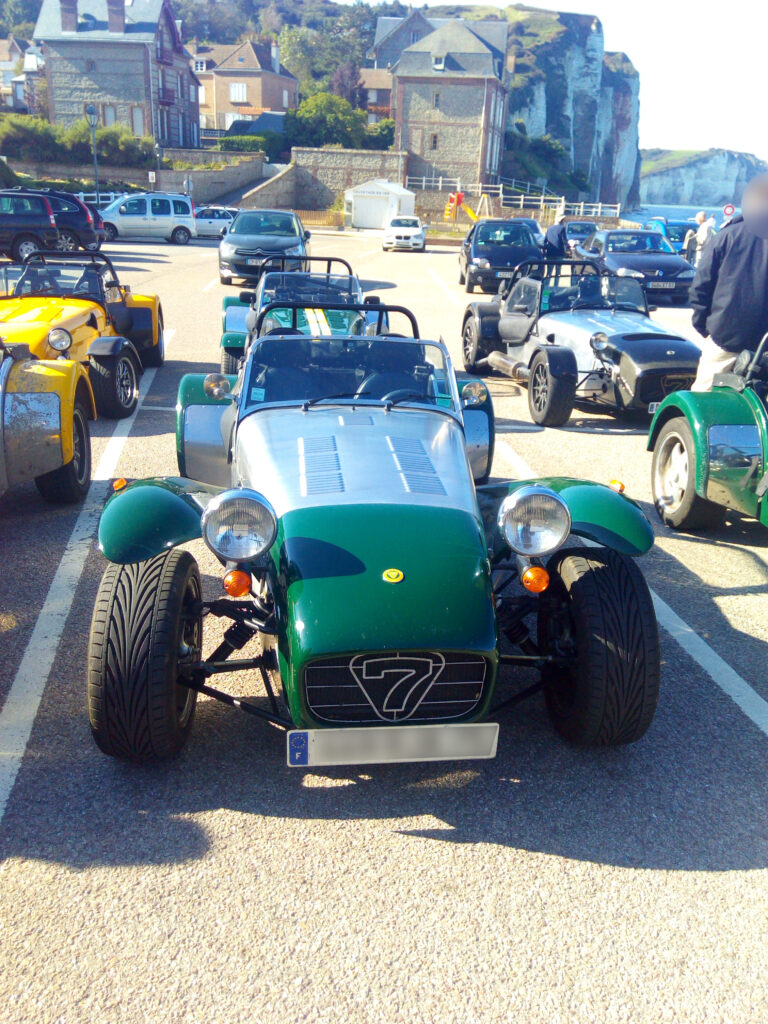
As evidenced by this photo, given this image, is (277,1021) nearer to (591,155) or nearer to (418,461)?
(418,461)

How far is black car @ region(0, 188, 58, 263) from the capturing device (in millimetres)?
24109

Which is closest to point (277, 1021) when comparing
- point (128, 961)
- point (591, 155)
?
point (128, 961)

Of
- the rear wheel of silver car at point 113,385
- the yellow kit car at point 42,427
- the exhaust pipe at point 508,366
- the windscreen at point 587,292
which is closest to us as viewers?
the yellow kit car at point 42,427

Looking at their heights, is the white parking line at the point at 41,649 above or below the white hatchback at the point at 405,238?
below

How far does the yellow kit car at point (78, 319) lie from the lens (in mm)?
8102

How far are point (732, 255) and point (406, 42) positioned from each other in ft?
384

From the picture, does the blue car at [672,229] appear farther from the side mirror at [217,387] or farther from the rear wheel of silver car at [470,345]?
the side mirror at [217,387]

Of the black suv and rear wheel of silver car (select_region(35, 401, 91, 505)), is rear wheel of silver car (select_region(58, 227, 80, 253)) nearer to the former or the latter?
the black suv

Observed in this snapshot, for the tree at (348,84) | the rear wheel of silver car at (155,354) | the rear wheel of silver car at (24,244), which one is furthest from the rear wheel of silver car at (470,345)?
the tree at (348,84)

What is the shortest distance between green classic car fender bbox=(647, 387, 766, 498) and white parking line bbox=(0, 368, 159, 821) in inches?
157

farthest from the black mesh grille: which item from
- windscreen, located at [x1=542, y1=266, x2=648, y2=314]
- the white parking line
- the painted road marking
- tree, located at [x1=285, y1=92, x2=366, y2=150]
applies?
tree, located at [x1=285, y1=92, x2=366, y2=150]

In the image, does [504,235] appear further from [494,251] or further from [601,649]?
[601,649]

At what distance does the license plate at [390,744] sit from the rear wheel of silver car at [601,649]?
21.3 inches

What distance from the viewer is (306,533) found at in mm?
3516
